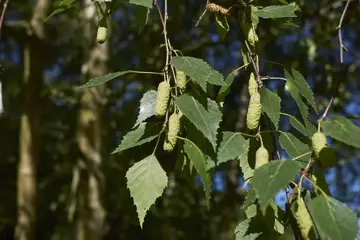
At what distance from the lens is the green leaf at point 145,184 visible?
2.29 feet

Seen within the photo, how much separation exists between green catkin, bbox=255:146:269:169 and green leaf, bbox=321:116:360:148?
8cm

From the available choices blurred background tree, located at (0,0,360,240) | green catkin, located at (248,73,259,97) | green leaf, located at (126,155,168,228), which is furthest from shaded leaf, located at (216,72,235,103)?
blurred background tree, located at (0,0,360,240)

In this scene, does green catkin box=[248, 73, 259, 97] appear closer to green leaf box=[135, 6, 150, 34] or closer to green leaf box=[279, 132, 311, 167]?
green leaf box=[279, 132, 311, 167]

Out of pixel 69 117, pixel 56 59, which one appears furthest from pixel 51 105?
pixel 56 59

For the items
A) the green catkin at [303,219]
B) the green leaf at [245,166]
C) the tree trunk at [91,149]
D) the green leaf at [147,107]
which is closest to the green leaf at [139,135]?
the green leaf at [147,107]

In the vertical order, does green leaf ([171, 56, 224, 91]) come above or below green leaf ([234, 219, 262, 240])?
above

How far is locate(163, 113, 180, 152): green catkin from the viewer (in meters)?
0.68

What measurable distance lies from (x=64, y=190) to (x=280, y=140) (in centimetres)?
309

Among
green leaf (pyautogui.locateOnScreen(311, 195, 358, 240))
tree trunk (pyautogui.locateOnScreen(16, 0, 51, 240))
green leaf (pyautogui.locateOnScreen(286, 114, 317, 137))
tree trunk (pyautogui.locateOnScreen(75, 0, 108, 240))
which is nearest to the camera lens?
green leaf (pyautogui.locateOnScreen(311, 195, 358, 240))

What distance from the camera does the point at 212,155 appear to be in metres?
0.71

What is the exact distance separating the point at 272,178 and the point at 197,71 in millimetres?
189

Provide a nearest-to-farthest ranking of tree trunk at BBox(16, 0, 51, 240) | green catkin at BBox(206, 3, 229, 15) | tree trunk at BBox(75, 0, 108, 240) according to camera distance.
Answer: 1. green catkin at BBox(206, 3, 229, 15)
2. tree trunk at BBox(75, 0, 108, 240)
3. tree trunk at BBox(16, 0, 51, 240)

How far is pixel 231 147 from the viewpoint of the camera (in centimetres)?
72

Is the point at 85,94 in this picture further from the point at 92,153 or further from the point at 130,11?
the point at 130,11
